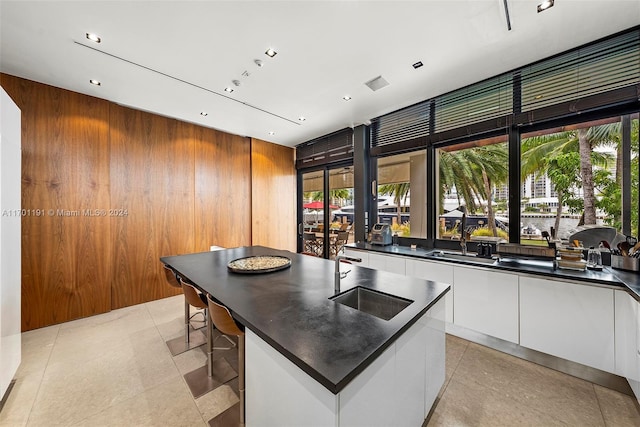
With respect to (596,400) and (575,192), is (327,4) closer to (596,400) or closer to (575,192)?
(575,192)

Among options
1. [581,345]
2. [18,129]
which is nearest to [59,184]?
[18,129]

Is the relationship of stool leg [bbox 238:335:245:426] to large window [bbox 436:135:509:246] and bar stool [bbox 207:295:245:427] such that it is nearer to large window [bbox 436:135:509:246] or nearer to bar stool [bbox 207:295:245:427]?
bar stool [bbox 207:295:245:427]

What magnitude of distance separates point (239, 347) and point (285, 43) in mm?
2517

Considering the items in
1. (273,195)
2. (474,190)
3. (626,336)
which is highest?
(273,195)

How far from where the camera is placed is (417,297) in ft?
4.99

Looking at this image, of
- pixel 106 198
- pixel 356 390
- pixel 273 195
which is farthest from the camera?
pixel 273 195

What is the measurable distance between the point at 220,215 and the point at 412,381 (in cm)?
417

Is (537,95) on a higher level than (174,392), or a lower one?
higher

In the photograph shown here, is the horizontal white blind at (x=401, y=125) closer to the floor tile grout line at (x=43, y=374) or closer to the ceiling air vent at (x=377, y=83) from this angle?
the ceiling air vent at (x=377, y=83)

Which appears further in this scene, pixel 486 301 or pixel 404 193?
pixel 404 193

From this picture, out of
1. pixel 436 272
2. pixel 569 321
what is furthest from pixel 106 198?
pixel 569 321

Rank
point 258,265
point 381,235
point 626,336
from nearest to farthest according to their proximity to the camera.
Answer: point 626,336 < point 258,265 < point 381,235

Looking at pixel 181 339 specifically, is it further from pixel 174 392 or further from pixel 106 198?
pixel 106 198

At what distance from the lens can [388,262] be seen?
3125 millimetres
